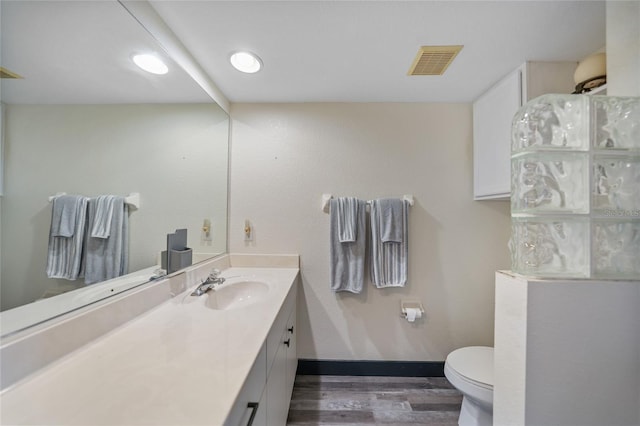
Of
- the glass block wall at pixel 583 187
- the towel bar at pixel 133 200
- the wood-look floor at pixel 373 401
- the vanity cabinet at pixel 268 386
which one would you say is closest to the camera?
the vanity cabinet at pixel 268 386

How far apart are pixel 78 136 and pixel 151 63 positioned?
520 mm

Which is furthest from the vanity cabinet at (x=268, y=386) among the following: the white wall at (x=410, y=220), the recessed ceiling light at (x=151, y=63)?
the recessed ceiling light at (x=151, y=63)

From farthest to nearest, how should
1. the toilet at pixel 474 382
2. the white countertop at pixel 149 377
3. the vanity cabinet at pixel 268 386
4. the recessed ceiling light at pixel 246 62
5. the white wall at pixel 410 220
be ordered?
the white wall at pixel 410 220 → the recessed ceiling light at pixel 246 62 → the toilet at pixel 474 382 → the vanity cabinet at pixel 268 386 → the white countertop at pixel 149 377

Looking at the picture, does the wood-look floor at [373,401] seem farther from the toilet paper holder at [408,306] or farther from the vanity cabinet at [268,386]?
the toilet paper holder at [408,306]

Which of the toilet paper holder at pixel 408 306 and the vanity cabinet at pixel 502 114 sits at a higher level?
the vanity cabinet at pixel 502 114

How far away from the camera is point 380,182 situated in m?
1.78

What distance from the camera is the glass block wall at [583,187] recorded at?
2.42 feet

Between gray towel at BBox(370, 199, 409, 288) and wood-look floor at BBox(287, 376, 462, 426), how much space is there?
2.42 ft

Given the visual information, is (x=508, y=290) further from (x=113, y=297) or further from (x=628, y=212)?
(x=113, y=297)

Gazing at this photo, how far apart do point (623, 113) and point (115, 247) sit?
74.2 inches

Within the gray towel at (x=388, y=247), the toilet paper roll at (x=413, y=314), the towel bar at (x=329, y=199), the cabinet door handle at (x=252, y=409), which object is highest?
the towel bar at (x=329, y=199)

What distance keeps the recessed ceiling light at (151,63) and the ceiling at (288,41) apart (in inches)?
1.5

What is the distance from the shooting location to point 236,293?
57.6 inches

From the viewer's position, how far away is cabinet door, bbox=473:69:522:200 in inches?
54.3
